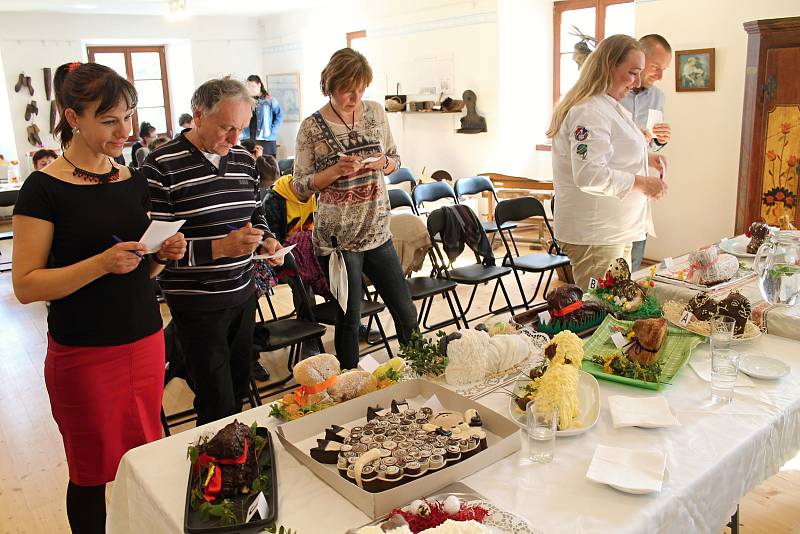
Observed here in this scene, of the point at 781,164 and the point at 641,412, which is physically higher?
the point at 781,164

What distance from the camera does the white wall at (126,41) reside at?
9.66 m

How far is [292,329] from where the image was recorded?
3.29 m

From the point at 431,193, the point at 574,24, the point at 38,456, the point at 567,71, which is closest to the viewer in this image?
the point at 38,456

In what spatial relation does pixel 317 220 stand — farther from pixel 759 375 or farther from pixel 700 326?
pixel 759 375

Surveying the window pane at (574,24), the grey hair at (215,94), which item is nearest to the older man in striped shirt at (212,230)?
the grey hair at (215,94)

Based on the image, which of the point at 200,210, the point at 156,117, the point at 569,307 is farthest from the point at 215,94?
the point at 156,117

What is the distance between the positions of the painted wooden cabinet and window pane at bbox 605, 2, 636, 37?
7.93 ft

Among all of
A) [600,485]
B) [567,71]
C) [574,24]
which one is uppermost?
[574,24]

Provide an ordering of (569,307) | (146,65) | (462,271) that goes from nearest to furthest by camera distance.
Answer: (569,307) < (462,271) < (146,65)

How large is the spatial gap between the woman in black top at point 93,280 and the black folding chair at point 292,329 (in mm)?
1143

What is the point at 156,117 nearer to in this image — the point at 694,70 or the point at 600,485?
the point at 694,70

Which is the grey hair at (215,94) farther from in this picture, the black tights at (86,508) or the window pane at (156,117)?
the window pane at (156,117)

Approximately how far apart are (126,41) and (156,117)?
1247 mm

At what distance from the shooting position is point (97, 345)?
5.92 ft
